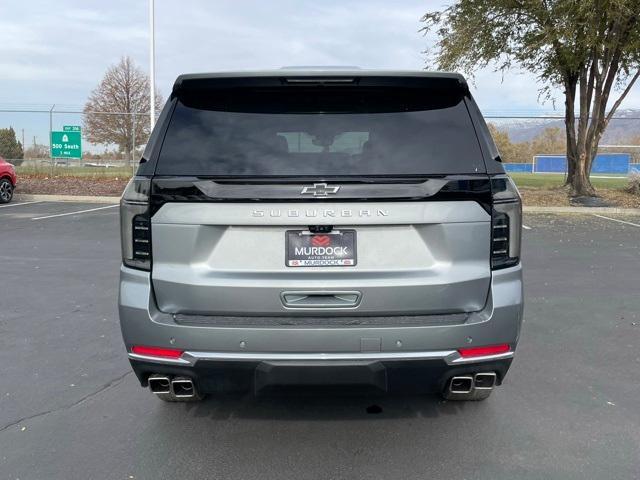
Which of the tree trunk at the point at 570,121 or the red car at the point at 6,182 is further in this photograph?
the tree trunk at the point at 570,121

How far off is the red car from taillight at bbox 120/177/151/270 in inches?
643

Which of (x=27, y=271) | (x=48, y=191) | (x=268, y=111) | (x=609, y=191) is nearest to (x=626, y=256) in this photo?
(x=268, y=111)

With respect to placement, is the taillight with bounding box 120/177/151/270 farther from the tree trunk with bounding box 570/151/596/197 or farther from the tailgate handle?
the tree trunk with bounding box 570/151/596/197

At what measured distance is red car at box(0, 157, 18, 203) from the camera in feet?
55.7

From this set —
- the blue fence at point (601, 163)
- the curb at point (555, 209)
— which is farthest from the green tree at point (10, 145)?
the blue fence at point (601, 163)

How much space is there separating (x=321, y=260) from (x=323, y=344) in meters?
0.40

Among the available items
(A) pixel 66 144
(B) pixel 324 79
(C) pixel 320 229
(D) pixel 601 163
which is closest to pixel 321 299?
(C) pixel 320 229

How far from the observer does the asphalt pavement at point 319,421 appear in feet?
9.97

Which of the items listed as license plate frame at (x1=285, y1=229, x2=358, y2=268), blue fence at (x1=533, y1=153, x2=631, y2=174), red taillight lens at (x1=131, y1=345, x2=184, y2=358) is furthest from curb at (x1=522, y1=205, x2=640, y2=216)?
blue fence at (x1=533, y1=153, x2=631, y2=174)

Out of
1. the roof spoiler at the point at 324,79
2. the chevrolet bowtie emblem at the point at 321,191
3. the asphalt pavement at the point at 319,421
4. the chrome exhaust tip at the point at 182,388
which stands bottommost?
the asphalt pavement at the point at 319,421

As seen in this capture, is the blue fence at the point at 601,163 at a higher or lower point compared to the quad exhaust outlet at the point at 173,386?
higher

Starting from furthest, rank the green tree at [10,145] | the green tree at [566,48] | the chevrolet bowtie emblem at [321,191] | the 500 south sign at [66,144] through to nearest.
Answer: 1. the green tree at [10,145]
2. the 500 south sign at [66,144]
3. the green tree at [566,48]
4. the chevrolet bowtie emblem at [321,191]

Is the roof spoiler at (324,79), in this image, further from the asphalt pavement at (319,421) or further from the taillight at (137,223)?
the asphalt pavement at (319,421)

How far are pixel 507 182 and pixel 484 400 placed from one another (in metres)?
1.69
